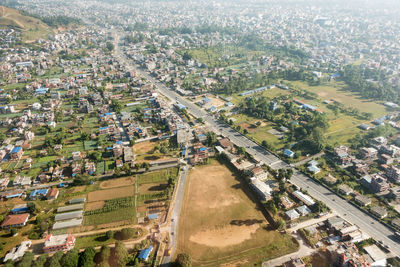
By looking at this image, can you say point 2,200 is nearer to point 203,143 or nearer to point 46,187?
point 46,187

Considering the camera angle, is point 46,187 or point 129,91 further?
point 129,91

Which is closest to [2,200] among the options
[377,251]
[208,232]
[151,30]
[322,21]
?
[208,232]

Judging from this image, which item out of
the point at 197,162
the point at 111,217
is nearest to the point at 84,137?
the point at 111,217

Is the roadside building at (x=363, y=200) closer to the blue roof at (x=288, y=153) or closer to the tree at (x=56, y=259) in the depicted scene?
the blue roof at (x=288, y=153)

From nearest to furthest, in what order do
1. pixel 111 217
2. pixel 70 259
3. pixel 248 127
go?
pixel 70 259, pixel 111 217, pixel 248 127

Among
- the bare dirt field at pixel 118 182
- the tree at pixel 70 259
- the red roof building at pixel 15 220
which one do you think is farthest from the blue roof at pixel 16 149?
the tree at pixel 70 259

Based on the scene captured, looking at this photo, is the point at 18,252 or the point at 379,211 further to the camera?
the point at 379,211

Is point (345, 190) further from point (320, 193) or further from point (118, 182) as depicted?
point (118, 182)
